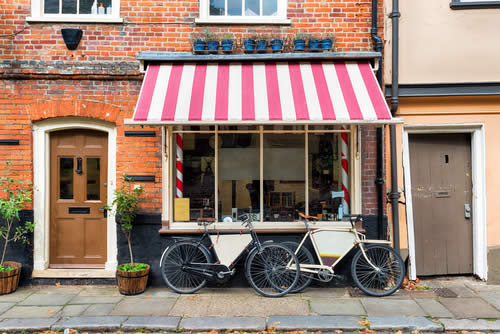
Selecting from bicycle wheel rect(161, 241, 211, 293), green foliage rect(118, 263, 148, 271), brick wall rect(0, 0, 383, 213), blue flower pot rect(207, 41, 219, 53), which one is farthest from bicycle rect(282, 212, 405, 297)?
blue flower pot rect(207, 41, 219, 53)

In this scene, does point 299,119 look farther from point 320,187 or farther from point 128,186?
point 128,186

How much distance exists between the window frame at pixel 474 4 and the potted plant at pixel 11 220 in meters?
7.43

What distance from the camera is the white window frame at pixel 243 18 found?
21.9 ft

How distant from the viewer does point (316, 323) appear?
202 inches

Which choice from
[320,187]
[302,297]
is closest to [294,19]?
[320,187]

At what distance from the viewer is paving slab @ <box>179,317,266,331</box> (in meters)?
5.04

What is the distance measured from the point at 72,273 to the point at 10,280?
0.87 m

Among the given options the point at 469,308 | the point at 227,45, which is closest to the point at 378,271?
the point at 469,308

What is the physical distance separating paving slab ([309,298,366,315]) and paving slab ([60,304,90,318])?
10.3 ft

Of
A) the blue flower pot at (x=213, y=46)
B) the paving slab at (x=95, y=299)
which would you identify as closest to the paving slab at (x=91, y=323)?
the paving slab at (x=95, y=299)

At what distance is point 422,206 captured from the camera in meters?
6.91

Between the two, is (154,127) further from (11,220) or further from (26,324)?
(26,324)

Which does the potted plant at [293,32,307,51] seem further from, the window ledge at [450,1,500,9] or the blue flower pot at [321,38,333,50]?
the window ledge at [450,1,500,9]

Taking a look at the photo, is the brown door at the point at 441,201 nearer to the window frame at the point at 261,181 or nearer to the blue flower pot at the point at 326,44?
the window frame at the point at 261,181
